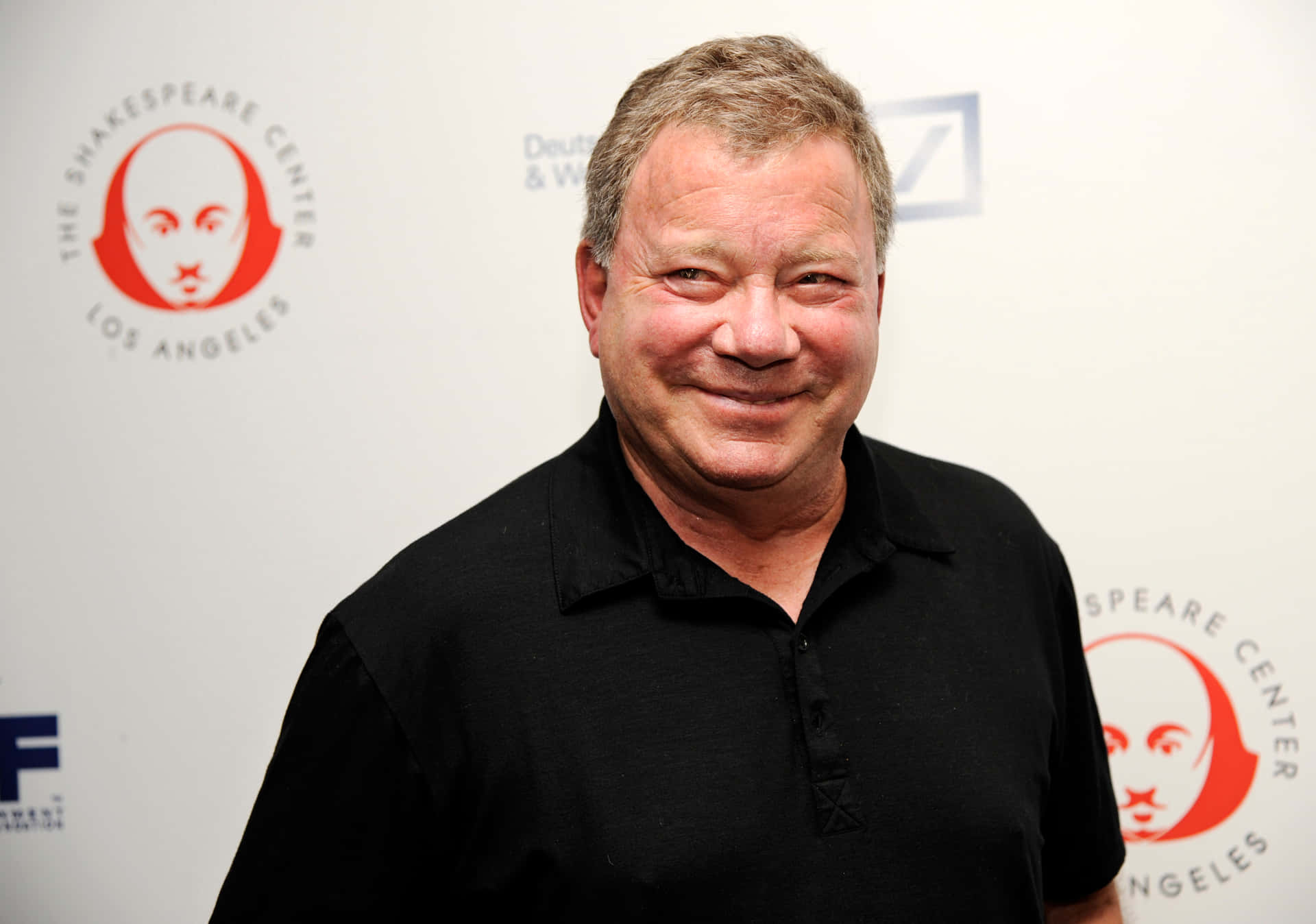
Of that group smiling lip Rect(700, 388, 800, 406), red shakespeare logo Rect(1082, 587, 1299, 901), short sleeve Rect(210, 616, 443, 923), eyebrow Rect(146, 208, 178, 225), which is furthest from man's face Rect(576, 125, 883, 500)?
eyebrow Rect(146, 208, 178, 225)

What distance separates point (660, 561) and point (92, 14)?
1380 millimetres

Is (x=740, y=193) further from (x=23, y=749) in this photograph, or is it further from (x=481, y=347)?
(x=23, y=749)

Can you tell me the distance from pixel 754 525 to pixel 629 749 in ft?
0.89

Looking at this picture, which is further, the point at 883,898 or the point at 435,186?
the point at 435,186

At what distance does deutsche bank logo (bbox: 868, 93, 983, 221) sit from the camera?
1.47 m

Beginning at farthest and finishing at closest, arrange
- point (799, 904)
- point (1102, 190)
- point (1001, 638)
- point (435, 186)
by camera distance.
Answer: point (435, 186) < point (1102, 190) < point (1001, 638) < point (799, 904)

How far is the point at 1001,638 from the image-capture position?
1065 millimetres

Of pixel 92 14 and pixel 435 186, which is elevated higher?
pixel 92 14

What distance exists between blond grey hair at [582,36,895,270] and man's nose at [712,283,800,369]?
0.13 metres

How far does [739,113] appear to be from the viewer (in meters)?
0.97

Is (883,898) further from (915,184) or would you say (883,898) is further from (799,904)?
(915,184)

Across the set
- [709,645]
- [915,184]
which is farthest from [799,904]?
[915,184]

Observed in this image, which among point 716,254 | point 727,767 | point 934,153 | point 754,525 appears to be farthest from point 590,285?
point 934,153

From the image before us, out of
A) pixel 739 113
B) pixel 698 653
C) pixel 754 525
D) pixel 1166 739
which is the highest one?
pixel 739 113
